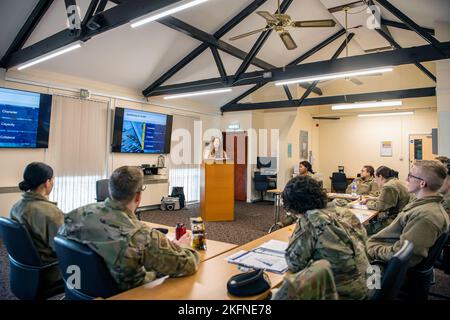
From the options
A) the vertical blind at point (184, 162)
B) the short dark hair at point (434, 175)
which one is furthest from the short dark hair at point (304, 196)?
the vertical blind at point (184, 162)

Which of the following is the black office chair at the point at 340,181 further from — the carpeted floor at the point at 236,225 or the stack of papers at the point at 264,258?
the stack of papers at the point at 264,258

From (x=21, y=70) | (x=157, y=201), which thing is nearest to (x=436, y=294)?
(x=157, y=201)

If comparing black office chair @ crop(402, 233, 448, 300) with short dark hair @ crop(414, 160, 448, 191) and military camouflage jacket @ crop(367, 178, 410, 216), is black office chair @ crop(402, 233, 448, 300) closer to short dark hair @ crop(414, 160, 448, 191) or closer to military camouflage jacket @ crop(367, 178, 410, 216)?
short dark hair @ crop(414, 160, 448, 191)

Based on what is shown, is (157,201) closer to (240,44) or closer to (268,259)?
(240,44)

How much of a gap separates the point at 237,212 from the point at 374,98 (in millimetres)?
4462

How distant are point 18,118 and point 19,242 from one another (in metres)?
3.84

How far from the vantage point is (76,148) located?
5.79 meters

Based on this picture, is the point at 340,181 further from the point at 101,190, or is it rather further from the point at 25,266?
the point at 25,266

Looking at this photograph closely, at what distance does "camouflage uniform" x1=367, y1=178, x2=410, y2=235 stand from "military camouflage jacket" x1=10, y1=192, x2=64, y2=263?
3.33 metres

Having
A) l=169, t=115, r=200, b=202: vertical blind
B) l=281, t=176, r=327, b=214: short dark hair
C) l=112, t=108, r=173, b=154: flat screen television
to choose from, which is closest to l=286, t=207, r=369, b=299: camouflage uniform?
l=281, t=176, r=327, b=214: short dark hair

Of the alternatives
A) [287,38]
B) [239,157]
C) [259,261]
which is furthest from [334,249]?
[239,157]

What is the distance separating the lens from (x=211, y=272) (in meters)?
1.70

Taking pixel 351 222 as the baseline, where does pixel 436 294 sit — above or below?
below

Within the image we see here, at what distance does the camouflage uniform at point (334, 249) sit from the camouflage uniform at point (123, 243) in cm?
62
